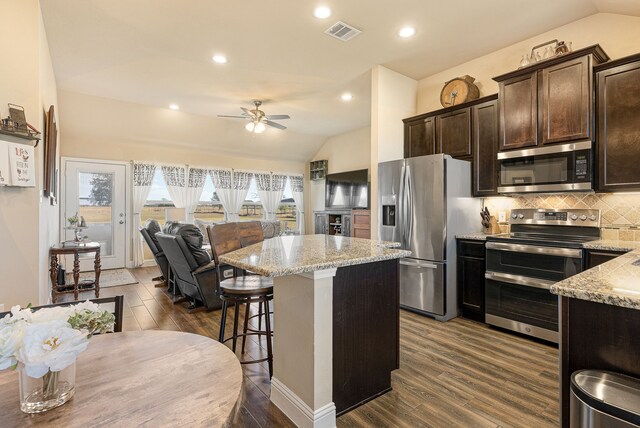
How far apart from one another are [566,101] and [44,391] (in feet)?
12.4

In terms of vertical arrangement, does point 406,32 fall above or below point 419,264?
above

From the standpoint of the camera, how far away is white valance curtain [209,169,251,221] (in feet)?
24.8

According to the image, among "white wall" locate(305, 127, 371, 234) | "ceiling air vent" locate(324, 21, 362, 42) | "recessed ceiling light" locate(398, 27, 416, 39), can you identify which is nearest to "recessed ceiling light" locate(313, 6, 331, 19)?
Result: "ceiling air vent" locate(324, 21, 362, 42)

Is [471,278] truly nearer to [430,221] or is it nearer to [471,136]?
[430,221]

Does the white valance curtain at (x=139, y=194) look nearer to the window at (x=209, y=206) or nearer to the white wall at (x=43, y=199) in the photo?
the window at (x=209, y=206)

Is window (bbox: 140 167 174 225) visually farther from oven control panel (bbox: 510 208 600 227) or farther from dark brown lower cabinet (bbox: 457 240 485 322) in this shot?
oven control panel (bbox: 510 208 600 227)

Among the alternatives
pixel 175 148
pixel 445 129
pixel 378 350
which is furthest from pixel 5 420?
pixel 175 148

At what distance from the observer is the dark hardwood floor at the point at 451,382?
1.80 metres

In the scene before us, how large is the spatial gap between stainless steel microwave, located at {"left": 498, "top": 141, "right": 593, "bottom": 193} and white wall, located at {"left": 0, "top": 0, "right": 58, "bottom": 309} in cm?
439

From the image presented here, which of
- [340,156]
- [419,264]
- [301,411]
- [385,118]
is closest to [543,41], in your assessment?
[385,118]

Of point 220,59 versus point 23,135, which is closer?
point 23,135

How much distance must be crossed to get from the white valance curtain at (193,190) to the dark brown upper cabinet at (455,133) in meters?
5.48

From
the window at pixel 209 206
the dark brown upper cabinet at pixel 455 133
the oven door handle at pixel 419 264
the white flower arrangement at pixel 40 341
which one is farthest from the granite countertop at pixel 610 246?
the window at pixel 209 206

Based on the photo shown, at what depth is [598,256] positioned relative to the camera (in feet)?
8.02
